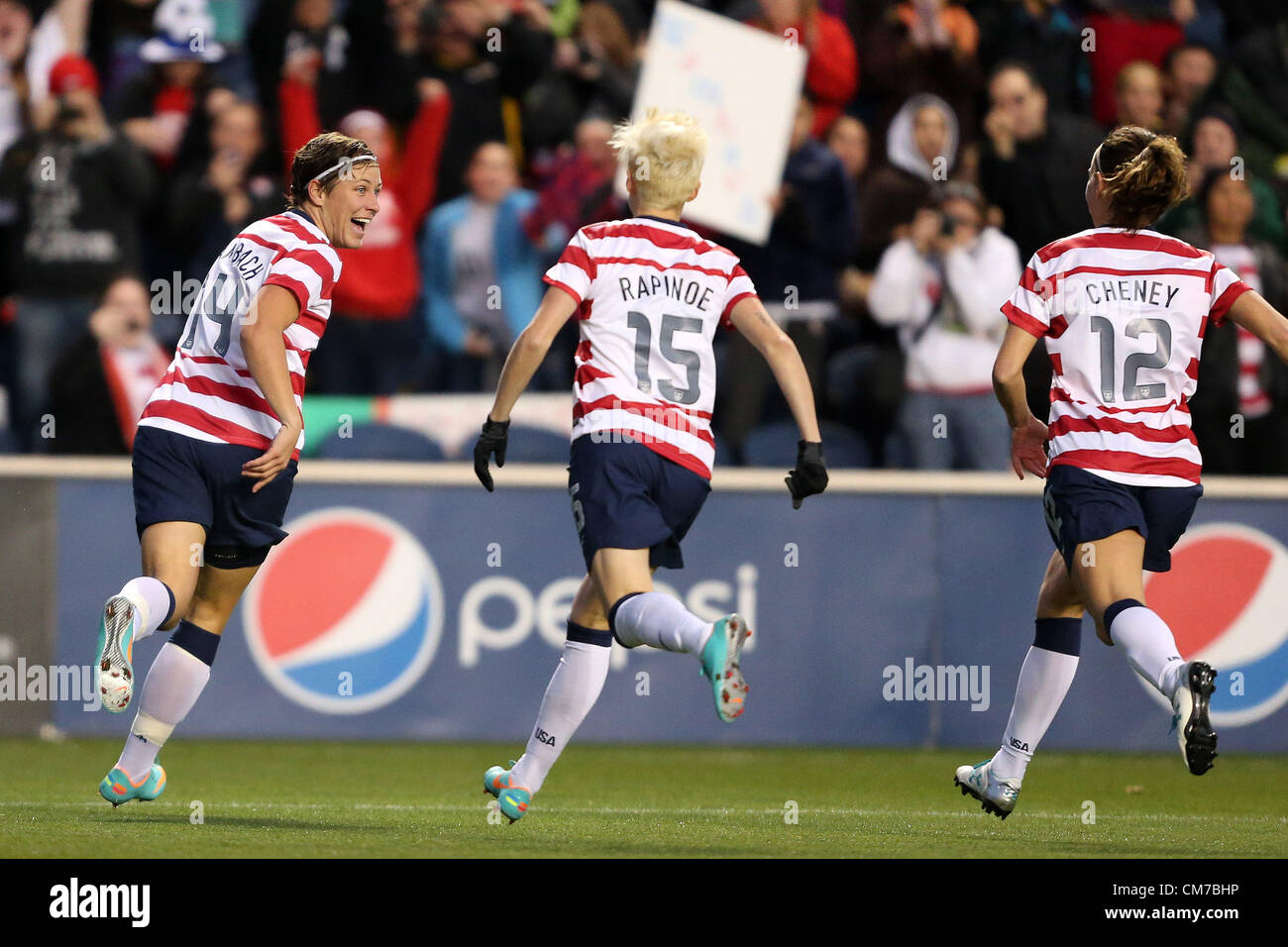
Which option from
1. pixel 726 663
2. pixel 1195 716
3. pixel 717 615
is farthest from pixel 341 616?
pixel 1195 716

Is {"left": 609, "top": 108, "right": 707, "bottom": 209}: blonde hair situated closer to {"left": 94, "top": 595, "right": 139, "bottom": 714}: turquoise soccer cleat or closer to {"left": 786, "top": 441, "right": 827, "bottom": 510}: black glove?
{"left": 786, "top": 441, "right": 827, "bottom": 510}: black glove

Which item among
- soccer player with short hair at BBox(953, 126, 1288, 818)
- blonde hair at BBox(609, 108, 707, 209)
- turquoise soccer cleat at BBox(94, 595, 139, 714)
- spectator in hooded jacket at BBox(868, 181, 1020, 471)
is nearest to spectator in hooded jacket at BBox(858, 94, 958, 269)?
spectator in hooded jacket at BBox(868, 181, 1020, 471)

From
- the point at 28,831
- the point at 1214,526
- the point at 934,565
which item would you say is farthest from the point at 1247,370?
the point at 28,831

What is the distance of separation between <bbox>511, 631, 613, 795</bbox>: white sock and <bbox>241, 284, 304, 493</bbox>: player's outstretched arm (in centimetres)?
107

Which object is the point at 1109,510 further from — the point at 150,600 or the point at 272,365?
the point at 150,600

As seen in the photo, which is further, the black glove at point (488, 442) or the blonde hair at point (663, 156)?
the black glove at point (488, 442)

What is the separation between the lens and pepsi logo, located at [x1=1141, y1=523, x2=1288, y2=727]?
1033 cm

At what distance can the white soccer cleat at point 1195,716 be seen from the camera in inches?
227

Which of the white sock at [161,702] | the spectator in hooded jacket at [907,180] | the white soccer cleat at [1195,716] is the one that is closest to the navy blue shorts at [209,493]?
the white sock at [161,702]

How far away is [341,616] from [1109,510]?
187 inches

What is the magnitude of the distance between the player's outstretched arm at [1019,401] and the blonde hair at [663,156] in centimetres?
111

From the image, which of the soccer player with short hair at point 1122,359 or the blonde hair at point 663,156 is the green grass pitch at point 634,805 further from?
the blonde hair at point 663,156

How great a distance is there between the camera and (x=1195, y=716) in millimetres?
5805

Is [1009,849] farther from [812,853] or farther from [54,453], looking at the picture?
[54,453]
